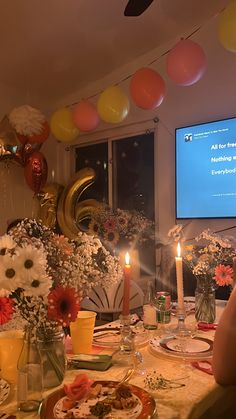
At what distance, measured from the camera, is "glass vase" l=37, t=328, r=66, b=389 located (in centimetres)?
109

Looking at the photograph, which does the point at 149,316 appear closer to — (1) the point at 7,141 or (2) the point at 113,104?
(2) the point at 113,104

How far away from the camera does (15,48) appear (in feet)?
12.7

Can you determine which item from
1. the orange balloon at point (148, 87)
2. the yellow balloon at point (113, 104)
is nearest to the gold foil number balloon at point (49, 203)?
the yellow balloon at point (113, 104)

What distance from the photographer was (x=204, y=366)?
1.25m

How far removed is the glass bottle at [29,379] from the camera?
38.6 inches

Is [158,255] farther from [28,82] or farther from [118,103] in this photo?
[28,82]

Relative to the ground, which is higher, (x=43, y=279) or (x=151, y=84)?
(x=151, y=84)

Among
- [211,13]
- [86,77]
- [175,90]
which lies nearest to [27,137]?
[86,77]

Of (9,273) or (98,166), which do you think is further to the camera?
(98,166)

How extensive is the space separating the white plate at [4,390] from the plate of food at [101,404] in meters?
0.12

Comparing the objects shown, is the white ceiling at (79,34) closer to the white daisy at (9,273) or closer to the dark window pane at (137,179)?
the dark window pane at (137,179)

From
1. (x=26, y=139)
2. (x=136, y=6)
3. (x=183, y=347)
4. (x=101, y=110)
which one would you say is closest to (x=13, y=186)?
(x=26, y=139)

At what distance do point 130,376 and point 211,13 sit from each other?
11.2 feet

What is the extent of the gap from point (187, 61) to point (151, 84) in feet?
1.17
